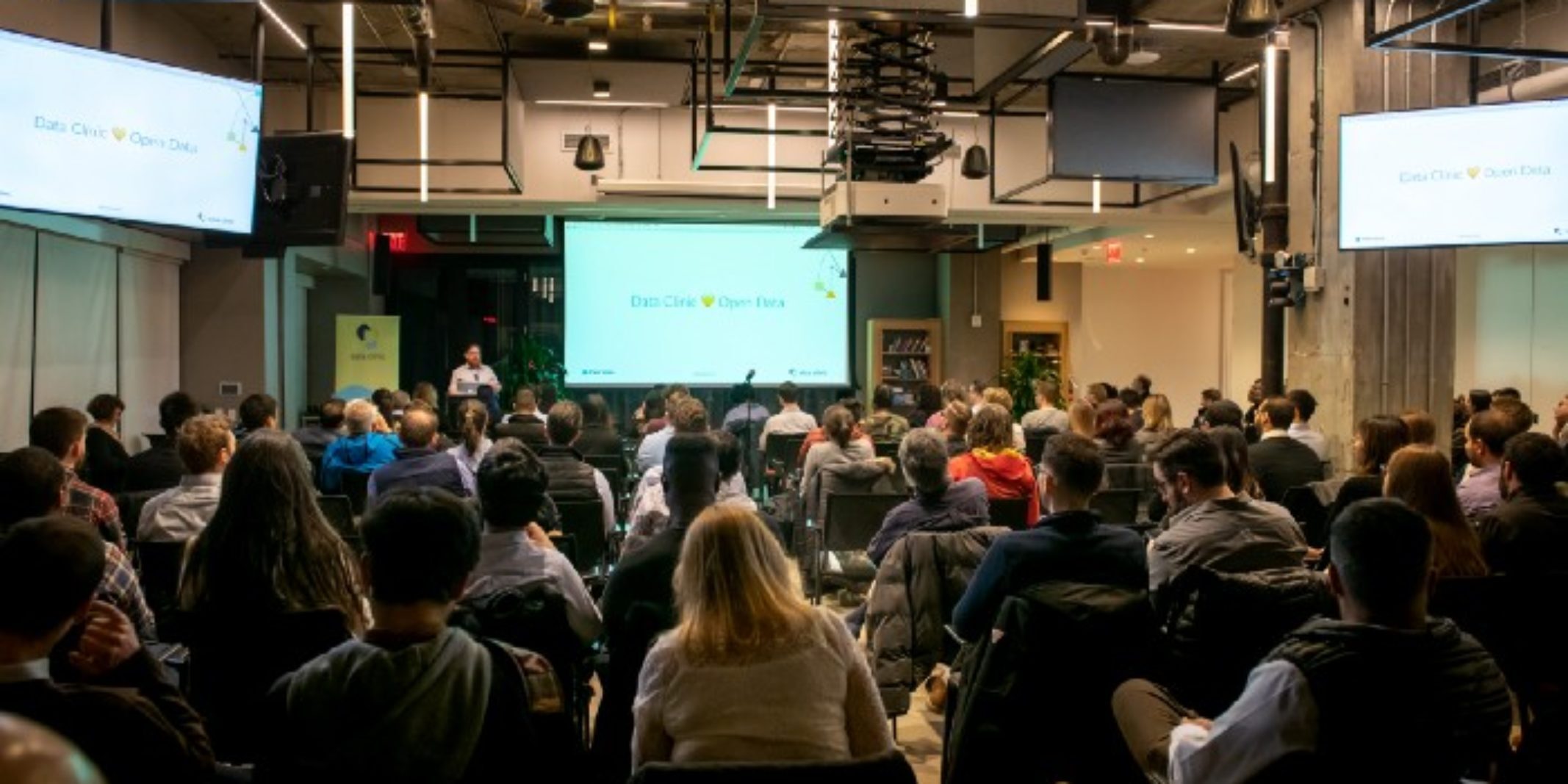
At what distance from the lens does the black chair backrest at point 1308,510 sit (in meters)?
5.37

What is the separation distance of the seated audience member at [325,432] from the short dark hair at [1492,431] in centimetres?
593

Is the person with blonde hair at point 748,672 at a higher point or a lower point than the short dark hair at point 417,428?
lower

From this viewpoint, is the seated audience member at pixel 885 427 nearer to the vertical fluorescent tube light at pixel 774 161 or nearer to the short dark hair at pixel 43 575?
the vertical fluorescent tube light at pixel 774 161

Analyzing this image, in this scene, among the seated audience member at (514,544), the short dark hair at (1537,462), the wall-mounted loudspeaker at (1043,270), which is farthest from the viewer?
the wall-mounted loudspeaker at (1043,270)

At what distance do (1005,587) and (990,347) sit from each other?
13.4m

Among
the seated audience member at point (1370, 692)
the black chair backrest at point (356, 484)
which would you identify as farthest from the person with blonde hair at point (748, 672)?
→ the black chair backrest at point (356, 484)

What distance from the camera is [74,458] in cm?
442

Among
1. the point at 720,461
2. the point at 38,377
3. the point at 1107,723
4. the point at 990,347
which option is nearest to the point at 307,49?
the point at 38,377

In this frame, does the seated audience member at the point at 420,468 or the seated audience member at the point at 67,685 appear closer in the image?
the seated audience member at the point at 67,685

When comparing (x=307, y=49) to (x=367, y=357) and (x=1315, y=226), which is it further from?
(x=1315, y=226)

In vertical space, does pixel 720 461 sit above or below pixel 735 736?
above

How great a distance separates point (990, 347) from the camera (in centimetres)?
1636

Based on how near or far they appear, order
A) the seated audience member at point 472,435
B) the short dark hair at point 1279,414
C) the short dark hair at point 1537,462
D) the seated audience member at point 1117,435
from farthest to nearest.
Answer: the seated audience member at point 1117,435, the short dark hair at point 1279,414, the seated audience member at point 472,435, the short dark hair at point 1537,462

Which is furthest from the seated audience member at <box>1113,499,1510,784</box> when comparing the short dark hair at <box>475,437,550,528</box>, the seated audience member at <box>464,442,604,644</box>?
the short dark hair at <box>475,437,550,528</box>
